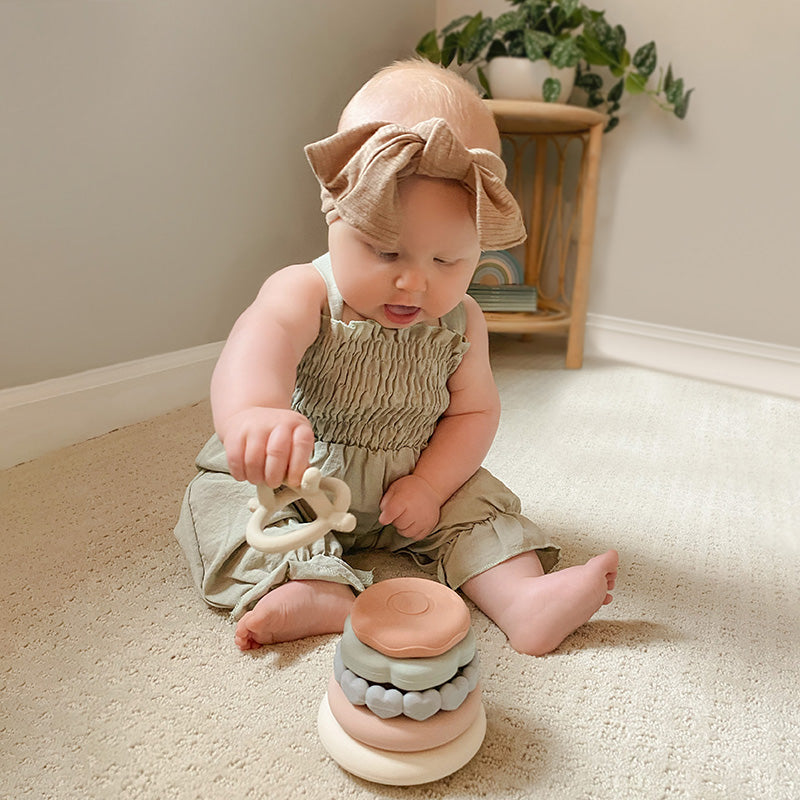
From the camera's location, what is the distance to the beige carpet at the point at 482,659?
0.56 m

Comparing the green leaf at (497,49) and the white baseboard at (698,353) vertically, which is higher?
the green leaf at (497,49)

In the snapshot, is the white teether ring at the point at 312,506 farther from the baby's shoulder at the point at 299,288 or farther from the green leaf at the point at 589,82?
the green leaf at the point at 589,82

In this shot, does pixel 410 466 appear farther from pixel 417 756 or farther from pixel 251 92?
pixel 251 92

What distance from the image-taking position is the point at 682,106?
1.60 metres

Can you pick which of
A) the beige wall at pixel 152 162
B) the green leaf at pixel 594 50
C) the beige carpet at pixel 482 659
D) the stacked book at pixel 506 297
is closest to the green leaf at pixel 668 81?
the green leaf at pixel 594 50

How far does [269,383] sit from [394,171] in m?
0.21

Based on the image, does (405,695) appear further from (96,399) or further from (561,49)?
(561,49)

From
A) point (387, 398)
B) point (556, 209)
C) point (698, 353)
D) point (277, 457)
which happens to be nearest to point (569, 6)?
point (556, 209)

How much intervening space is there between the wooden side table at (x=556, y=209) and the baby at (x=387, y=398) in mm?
865

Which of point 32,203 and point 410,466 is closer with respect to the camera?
point 410,466

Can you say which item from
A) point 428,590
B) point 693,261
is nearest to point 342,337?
point 428,590

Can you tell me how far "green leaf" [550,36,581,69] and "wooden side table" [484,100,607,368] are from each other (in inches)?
4.3

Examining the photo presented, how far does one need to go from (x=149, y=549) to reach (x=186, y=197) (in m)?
0.71

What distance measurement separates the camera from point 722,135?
62.8 inches
